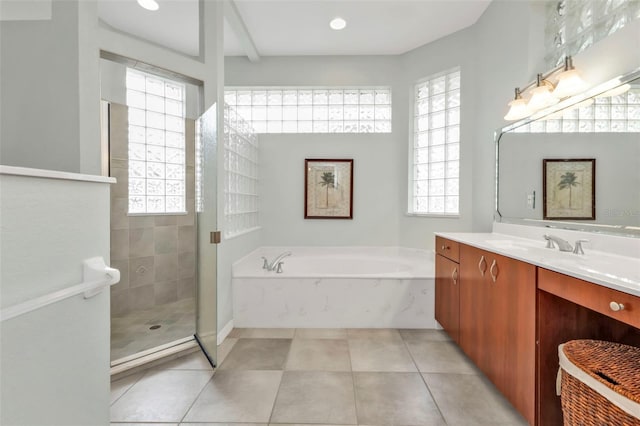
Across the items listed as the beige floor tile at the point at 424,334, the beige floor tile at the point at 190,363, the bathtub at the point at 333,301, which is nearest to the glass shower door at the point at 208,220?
the beige floor tile at the point at 190,363

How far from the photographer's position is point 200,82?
2162mm

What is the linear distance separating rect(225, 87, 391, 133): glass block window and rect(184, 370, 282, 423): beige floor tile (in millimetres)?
2920

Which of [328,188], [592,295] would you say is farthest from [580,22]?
[328,188]

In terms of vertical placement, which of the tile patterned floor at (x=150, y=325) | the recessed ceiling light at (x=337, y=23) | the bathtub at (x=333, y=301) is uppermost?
the recessed ceiling light at (x=337, y=23)

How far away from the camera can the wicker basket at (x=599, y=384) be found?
0.89 metres

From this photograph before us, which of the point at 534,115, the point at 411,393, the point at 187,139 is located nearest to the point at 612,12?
the point at 534,115

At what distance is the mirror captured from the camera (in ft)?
4.60

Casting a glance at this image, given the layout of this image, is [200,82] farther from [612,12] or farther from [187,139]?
[612,12]

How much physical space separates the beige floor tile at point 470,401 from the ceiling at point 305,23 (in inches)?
124

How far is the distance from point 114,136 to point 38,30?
1.46 metres

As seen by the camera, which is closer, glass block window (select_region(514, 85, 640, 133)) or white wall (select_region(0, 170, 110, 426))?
white wall (select_region(0, 170, 110, 426))

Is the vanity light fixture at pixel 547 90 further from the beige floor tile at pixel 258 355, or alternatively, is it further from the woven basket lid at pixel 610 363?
the beige floor tile at pixel 258 355

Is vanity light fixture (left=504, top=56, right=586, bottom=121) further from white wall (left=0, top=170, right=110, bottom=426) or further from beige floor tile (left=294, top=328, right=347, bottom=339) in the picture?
white wall (left=0, top=170, right=110, bottom=426)

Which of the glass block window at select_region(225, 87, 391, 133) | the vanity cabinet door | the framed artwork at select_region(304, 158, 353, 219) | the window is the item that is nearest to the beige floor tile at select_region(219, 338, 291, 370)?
the vanity cabinet door
